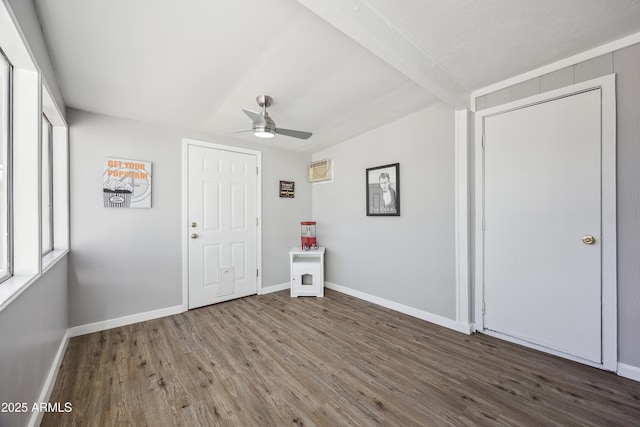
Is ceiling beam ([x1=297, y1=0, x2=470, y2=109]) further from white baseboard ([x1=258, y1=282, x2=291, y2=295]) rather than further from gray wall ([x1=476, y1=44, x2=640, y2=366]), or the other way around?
white baseboard ([x1=258, y1=282, x2=291, y2=295])

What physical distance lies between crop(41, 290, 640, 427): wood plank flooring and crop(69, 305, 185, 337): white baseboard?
0.09m

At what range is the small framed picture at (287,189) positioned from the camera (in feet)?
13.1

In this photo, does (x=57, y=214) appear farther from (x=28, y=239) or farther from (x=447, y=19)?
(x=447, y=19)

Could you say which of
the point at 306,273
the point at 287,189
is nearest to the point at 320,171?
the point at 287,189

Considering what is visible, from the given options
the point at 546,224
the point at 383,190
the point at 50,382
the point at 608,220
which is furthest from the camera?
the point at 383,190

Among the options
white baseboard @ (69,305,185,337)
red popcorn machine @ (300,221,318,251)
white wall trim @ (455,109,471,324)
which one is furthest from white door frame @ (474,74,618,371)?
white baseboard @ (69,305,185,337)

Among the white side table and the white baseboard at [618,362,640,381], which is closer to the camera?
the white baseboard at [618,362,640,381]

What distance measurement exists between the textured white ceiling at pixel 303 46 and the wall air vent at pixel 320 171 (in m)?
1.46

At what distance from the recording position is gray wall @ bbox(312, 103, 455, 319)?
2.66m

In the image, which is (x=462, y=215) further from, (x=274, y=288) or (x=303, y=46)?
(x=274, y=288)

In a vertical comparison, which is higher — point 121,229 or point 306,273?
point 121,229

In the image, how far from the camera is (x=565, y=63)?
195 centimetres

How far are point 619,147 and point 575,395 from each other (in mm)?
1681

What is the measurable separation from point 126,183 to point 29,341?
69.9 inches
